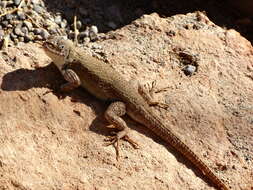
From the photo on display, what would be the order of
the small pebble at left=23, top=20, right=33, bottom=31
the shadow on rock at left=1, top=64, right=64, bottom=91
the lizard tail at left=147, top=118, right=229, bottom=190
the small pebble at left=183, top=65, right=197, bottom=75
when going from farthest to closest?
1. the small pebble at left=23, top=20, right=33, bottom=31
2. the small pebble at left=183, top=65, right=197, bottom=75
3. the shadow on rock at left=1, top=64, right=64, bottom=91
4. the lizard tail at left=147, top=118, right=229, bottom=190

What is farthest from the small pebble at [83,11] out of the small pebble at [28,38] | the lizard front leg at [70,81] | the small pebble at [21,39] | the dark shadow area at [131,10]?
the lizard front leg at [70,81]

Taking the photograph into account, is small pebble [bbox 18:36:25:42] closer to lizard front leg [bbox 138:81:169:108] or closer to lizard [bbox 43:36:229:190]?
lizard [bbox 43:36:229:190]

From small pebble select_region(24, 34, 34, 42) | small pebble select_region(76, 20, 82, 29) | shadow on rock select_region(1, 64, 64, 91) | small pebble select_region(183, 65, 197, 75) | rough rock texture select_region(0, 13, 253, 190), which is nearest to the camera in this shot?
rough rock texture select_region(0, 13, 253, 190)

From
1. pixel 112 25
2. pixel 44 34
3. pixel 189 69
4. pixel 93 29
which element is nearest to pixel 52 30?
pixel 44 34

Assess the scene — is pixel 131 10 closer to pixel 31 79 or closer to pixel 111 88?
pixel 111 88

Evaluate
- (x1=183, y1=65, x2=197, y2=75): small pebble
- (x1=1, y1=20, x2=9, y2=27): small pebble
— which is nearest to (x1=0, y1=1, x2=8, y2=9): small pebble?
(x1=1, y1=20, x2=9, y2=27): small pebble

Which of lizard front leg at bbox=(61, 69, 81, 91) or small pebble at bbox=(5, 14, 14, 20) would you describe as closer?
lizard front leg at bbox=(61, 69, 81, 91)

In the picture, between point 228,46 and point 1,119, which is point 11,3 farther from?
point 228,46

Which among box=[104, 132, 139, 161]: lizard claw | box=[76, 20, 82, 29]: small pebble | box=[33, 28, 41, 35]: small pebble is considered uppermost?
box=[76, 20, 82, 29]: small pebble
